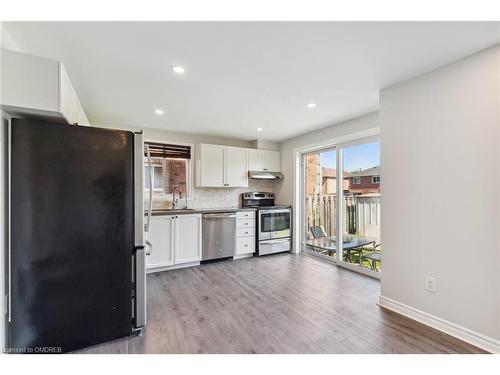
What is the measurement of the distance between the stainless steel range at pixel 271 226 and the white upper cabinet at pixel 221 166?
1.50 ft

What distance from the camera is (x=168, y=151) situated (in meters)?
4.20

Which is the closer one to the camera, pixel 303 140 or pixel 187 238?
pixel 187 238

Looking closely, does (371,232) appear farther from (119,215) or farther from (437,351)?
(119,215)

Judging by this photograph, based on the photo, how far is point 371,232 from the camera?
347 cm

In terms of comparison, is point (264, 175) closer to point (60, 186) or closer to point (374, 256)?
point (374, 256)

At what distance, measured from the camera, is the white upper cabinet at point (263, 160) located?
4730mm

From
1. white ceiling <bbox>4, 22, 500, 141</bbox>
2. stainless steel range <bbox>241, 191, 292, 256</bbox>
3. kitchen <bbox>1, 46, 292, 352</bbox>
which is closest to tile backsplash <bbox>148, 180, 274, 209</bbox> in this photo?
stainless steel range <bbox>241, 191, 292, 256</bbox>

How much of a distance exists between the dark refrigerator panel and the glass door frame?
9.85 ft

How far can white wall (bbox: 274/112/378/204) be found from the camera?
3309 mm

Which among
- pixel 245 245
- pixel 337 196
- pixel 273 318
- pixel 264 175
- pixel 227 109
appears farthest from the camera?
pixel 264 175

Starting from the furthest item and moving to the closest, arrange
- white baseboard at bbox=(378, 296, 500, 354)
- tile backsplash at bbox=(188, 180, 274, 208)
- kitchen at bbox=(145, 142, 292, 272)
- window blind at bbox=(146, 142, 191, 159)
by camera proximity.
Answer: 1. tile backsplash at bbox=(188, 180, 274, 208)
2. window blind at bbox=(146, 142, 191, 159)
3. kitchen at bbox=(145, 142, 292, 272)
4. white baseboard at bbox=(378, 296, 500, 354)

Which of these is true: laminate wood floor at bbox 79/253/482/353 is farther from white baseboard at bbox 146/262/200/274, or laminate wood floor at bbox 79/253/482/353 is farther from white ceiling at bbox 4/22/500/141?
white ceiling at bbox 4/22/500/141

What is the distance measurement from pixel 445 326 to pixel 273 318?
1.46 meters

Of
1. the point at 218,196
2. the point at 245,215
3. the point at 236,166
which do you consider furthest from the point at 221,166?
the point at 245,215
